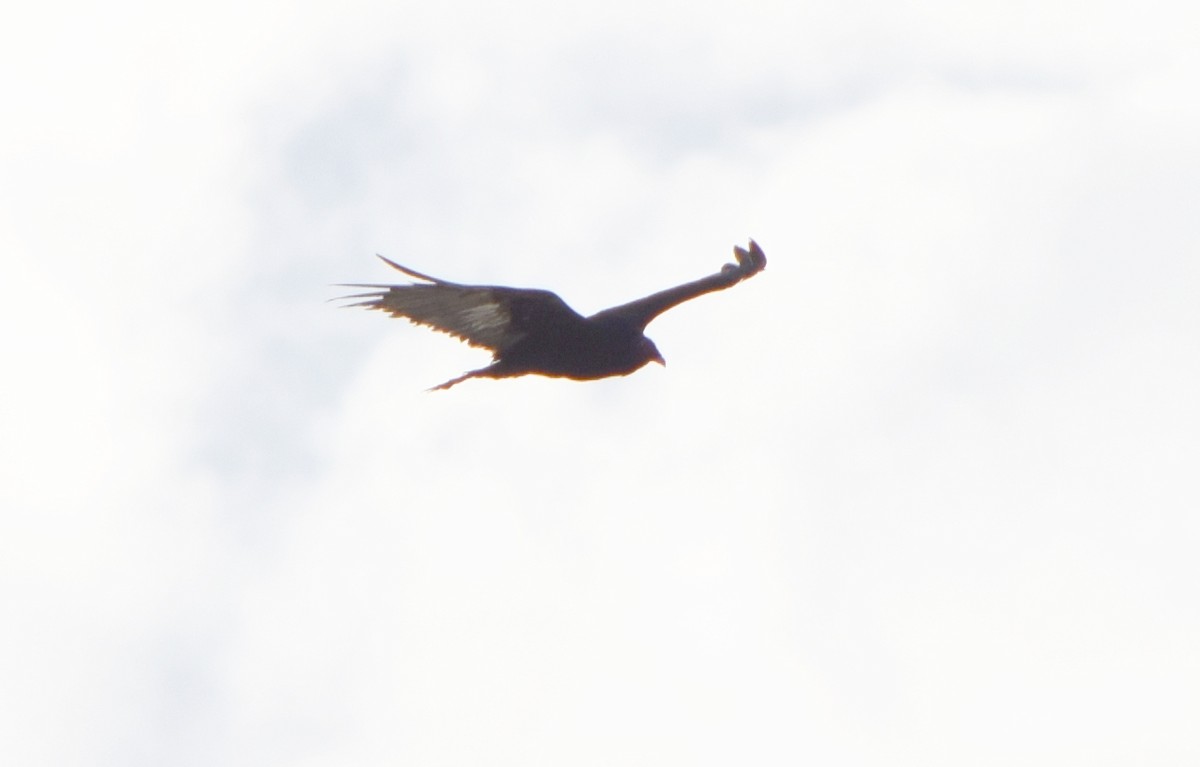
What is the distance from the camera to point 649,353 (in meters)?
12.0

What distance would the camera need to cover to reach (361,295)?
1055cm

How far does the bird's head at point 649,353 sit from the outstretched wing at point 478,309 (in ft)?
2.66

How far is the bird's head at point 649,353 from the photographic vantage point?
11.9 meters

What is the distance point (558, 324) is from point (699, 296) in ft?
7.28

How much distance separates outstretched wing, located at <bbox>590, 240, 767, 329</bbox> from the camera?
12.1 meters

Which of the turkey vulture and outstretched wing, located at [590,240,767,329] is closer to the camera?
the turkey vulture

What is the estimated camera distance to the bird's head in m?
11.9

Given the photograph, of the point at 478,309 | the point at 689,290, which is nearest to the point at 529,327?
the point at 478,309

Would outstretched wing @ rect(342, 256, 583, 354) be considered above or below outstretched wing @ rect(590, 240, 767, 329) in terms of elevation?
below

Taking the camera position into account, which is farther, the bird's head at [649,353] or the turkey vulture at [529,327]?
the bird's head at [649,353]

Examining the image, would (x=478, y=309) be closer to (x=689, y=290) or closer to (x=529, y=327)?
(x=529, y=327)

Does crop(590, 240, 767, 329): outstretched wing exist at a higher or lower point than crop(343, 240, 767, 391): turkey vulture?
higher

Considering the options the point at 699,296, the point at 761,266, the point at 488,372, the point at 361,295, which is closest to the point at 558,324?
the point at 488,372

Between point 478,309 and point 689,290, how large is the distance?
2.56m
